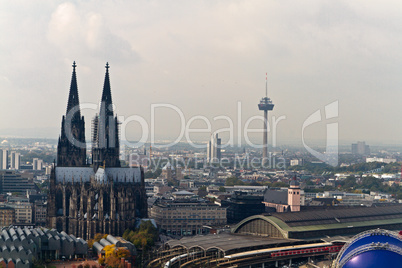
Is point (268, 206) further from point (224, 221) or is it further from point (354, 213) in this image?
point (354, 213)

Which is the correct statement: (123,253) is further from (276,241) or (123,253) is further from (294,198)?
(294,198)

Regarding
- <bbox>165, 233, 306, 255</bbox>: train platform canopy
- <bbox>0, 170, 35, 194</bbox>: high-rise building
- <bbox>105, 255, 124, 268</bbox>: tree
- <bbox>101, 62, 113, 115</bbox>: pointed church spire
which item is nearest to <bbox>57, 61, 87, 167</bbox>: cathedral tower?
<bbox>101, 62, 113, 115</bbox>: pointed church spire

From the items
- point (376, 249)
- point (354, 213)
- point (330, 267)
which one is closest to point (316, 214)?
point (354, 213)

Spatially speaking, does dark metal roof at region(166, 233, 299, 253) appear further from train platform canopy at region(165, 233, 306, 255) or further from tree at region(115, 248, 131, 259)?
tree at region(115, 248, 131, 259)

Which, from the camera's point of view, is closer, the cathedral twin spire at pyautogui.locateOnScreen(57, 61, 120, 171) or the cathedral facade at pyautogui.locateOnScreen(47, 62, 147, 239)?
the cathedral facade at pyautogui.locateOnScreen(47, 62, 147, 239)

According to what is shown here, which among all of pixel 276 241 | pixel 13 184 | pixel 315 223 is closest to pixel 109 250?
pixel 276 241

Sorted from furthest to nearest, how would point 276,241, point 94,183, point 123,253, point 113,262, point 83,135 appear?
point 83,135 → point 94,183 → point 276,241 → point 123,253 → point 113,262
